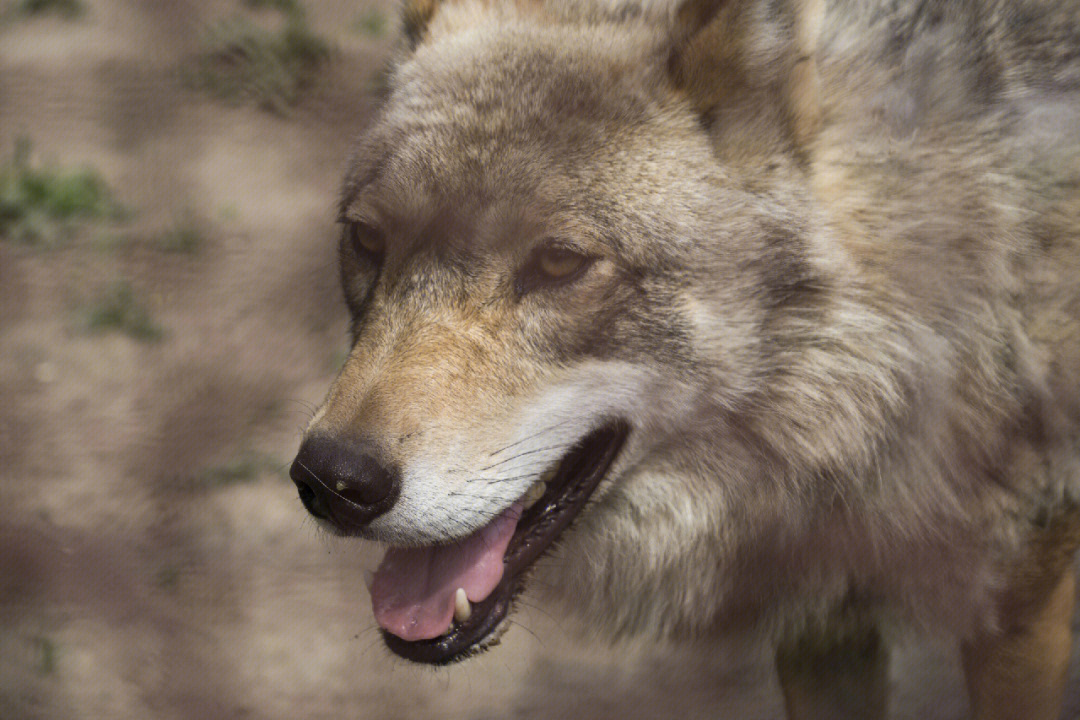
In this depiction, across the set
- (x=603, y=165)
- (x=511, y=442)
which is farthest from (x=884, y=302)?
(x=511, y=442)

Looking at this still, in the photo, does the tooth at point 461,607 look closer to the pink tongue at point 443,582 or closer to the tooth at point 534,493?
the pink tongue at point 443,582

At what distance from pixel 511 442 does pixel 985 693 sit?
1.22 m

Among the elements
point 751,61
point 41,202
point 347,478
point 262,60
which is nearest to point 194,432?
point 41,202

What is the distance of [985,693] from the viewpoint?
199 centimetres

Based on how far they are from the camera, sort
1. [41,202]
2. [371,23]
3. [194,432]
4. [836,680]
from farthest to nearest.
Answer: [41,202], [194,432], [371,23], [836,680]

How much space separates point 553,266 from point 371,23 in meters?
1.33

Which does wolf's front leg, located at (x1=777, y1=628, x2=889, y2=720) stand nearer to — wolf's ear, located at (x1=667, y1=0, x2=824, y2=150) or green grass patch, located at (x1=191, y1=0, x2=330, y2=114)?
wolf's ear, located at (x1=667, y1=0, x2=824, y2=150)

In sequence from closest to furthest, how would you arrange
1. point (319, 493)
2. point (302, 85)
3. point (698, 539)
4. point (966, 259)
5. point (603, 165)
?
point (319, 493) → point (603, 165) → point (966, 259) → point (698, 539) → point (302, 85)

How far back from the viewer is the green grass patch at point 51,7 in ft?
8.78

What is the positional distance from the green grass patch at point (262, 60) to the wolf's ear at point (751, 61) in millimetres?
1429

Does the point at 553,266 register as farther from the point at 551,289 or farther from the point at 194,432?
the point at 194,432

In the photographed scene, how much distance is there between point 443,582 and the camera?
5.43ft

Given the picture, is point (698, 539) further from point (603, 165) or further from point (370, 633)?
point (370, 633)

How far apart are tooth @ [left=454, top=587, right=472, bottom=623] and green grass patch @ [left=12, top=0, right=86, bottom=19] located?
84.4 inches
